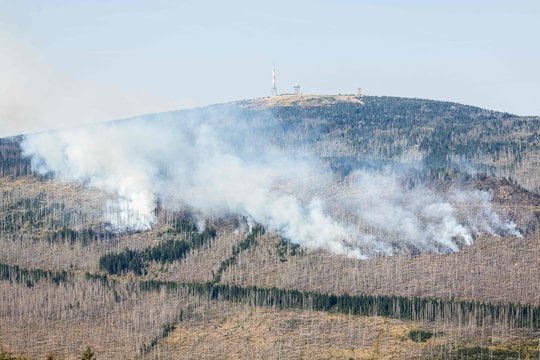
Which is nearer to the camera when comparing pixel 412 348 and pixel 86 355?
pixel 86 355

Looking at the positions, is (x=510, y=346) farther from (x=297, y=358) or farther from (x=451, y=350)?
(x=297, y=358)

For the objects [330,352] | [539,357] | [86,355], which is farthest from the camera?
[330,352]

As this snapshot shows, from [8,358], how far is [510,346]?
114752 millimetres

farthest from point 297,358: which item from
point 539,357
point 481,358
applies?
point 539,357

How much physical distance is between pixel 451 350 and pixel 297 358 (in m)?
34.6

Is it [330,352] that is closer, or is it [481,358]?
[481,358]

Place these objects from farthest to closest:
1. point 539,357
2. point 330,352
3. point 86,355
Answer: point 330,352 → point 539,357 → point 86,355

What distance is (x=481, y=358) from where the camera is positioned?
186 meters

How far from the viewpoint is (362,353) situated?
198 meters

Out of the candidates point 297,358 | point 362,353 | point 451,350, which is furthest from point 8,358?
point 451,350

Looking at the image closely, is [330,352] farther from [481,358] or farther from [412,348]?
[481,358]

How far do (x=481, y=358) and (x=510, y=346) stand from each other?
11706mm

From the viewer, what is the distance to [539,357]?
18612cm

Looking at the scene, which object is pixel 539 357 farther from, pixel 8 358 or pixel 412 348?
pixel 8 358
